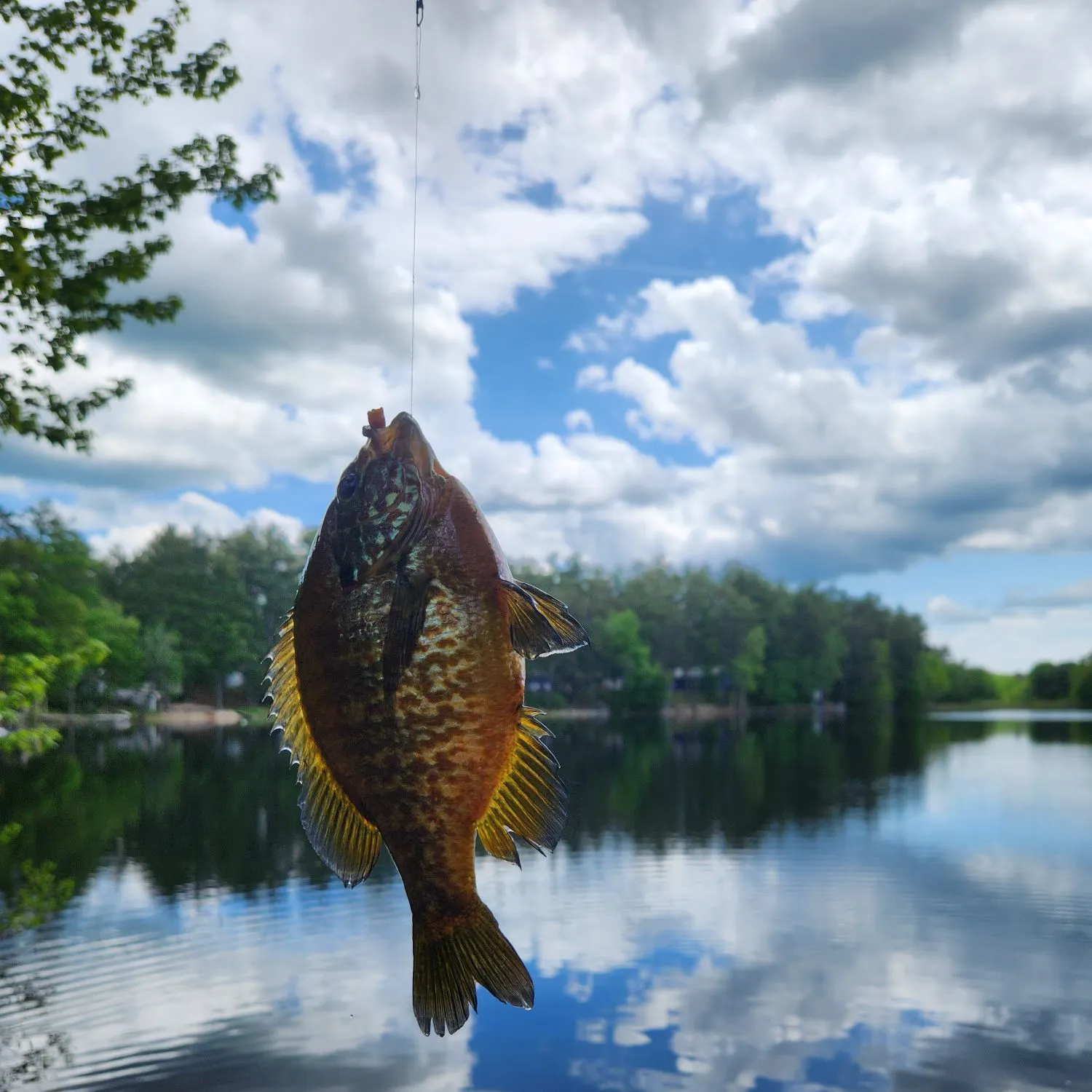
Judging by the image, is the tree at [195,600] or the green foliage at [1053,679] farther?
the green foliage at [1053,679]

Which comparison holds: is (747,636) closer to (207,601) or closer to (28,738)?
(207,601)

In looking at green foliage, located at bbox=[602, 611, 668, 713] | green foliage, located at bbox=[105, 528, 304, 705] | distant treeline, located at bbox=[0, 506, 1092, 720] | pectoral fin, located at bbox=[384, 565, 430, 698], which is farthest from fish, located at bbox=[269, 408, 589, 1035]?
green foliage, located at bbox=[602, 611, 668, 713]

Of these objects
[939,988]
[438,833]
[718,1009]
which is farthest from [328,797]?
[939,988]

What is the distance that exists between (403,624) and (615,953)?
3024 cm

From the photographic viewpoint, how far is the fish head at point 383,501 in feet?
4.97

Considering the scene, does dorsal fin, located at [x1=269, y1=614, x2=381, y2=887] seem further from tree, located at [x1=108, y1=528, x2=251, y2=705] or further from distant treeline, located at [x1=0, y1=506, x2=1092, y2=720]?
tree, located at [x1=108, y1=528, x2=251, y2=705]

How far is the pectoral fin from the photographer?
1454mm

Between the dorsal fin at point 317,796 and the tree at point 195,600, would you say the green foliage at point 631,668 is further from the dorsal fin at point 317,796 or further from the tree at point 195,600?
the dorsal fin at point 317,796

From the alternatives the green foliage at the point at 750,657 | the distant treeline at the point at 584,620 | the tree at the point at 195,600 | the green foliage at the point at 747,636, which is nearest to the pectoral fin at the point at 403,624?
the distant treeline at the point at 584,620

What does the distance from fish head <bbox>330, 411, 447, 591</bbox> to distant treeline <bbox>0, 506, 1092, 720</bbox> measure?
4162 cm

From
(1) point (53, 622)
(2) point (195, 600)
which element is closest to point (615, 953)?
(1) point (53, 622)

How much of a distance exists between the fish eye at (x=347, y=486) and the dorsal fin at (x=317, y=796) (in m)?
0.21

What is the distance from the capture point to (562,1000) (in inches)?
1041

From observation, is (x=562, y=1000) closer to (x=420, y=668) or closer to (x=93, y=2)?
(x=93, y=2)
